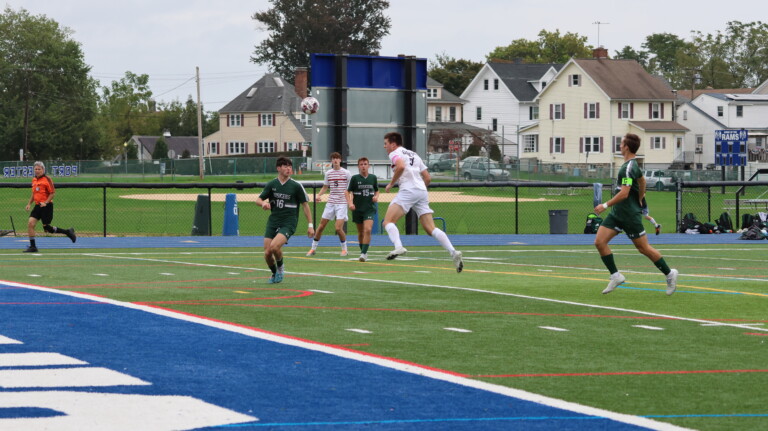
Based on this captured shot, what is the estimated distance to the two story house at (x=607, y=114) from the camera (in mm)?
86312

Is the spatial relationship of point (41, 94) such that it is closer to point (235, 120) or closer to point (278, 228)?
point (235, 120)

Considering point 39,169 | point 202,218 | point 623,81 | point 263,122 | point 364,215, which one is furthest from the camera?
point 263,122

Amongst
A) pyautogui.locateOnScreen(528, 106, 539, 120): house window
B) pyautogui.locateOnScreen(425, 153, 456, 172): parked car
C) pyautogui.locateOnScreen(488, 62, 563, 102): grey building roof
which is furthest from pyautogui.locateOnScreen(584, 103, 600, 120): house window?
pyautogui.locateOnScreen(528, 106, 539, 120): house window

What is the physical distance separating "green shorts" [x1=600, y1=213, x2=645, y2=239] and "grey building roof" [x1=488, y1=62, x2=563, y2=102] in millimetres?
89856

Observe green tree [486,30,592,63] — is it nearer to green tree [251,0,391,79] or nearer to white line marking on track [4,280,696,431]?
green tree [251,0,391,79]

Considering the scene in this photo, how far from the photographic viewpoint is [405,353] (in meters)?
9.54

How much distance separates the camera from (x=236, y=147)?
115m

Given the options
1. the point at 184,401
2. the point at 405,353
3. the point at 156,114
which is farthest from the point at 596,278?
the point at 156,114

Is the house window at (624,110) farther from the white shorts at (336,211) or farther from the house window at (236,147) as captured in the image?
the white shorts at (336,211)

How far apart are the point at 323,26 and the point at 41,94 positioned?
28.5 m

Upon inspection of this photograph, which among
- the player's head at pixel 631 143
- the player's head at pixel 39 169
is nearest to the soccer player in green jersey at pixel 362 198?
the player's head at pixel 39 169

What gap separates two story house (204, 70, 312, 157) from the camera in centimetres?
11025

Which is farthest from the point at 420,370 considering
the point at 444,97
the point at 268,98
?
the point at 268,98

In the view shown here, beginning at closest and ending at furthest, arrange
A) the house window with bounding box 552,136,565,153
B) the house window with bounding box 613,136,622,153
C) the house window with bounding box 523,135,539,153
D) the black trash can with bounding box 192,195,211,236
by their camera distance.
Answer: the black trash can with bounding box 192,195,211,236
the house window with bounding box 613,136,622,153
the house window with bounding box 552,136,565,153
the house window with bounding box 523,135,539,153
